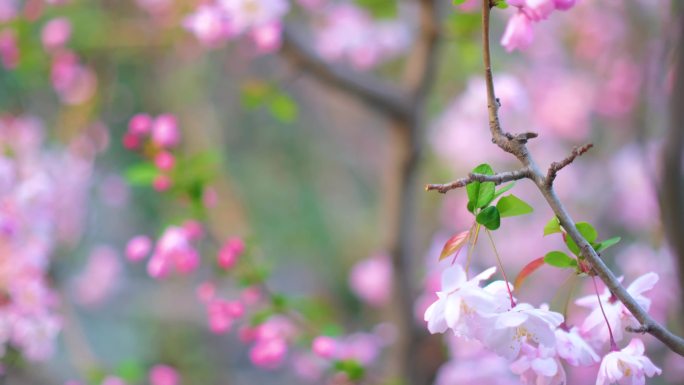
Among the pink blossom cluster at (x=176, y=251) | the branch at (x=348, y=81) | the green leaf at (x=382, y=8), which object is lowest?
the pink blossom cluster at (x=176, y=251)

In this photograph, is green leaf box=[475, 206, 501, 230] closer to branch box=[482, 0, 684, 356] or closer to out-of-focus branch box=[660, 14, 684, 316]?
branch box=[482, 0, 684, 356]

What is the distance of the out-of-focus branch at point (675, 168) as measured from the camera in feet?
3.33

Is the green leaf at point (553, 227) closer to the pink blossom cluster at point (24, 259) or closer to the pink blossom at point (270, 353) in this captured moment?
the pink blossom at point (270, 353)

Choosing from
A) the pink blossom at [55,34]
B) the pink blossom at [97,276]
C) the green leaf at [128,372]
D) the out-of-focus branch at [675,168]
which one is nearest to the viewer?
the out-of-focus branch at [675,168]

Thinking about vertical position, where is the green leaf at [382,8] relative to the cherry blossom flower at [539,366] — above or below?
above

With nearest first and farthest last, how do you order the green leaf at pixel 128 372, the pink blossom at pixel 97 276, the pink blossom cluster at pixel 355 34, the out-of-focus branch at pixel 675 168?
the out-of-focus branch at pixel 675 168
the green leaf at pixel 128 372
the pink blossom cluster at pixel 355 34
the pink blossom at pixel 97 276

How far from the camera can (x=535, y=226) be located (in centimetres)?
263

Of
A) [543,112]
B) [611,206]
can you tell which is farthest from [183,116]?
[611,206]

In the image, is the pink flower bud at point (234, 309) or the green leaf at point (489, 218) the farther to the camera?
the pink flower bud at point (234, 309)

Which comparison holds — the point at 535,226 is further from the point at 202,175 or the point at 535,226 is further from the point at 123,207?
the point at 123,207

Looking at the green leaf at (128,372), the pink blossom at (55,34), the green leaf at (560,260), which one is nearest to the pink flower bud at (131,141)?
the green leaf at (128,372)

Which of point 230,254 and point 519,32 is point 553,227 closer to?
point 519,32

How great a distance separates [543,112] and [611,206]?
0.44m

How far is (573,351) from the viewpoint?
631 mm
